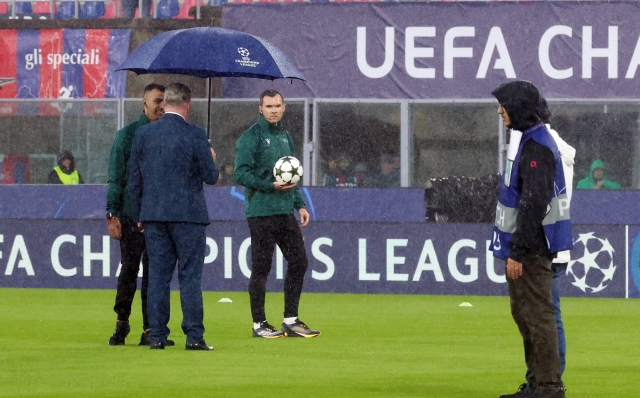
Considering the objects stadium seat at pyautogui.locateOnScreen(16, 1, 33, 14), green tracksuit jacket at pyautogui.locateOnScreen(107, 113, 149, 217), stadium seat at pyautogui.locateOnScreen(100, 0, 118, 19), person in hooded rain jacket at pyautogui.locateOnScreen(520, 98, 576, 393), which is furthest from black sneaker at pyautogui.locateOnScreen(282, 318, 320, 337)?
stadium seat at pyautogui.locateOnScreen(16, 1, 33, 14)

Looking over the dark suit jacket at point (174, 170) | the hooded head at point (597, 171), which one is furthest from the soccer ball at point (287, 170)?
the hooded head at point (597, 171)

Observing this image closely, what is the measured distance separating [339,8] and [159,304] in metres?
15.0

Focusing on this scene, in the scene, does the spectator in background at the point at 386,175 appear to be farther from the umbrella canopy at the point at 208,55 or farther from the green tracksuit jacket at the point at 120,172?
the green tracksuit jacket at the point at 120,172

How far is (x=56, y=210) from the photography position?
23125mm

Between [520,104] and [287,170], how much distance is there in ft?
15.3

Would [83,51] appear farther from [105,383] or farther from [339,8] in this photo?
[105,383]

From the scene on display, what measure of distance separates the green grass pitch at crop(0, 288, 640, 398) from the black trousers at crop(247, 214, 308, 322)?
0.40 m

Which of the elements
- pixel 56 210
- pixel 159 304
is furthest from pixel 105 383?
pixel 56 210

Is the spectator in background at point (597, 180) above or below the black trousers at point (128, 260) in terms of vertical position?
above

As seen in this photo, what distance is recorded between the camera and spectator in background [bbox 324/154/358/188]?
23.0 m

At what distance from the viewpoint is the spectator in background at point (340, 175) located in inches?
907

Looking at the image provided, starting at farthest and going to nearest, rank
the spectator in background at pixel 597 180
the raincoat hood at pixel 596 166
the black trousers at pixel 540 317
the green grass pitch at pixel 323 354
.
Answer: the raincoat hood at pixel 596 166 < the spectator in background at pixel 597 180 < the green grass pitch at pixel 323 354 < the black trousers at pixel 540 317

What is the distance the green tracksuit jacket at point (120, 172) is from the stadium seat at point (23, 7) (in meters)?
16.2

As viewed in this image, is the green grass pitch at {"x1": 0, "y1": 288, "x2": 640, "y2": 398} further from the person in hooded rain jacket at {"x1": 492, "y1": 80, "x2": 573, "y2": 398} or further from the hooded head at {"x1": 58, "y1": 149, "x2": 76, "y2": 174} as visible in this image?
the hooded head at {"x1": 58, "y1": 149, "x2": 76, "y2": 174}
